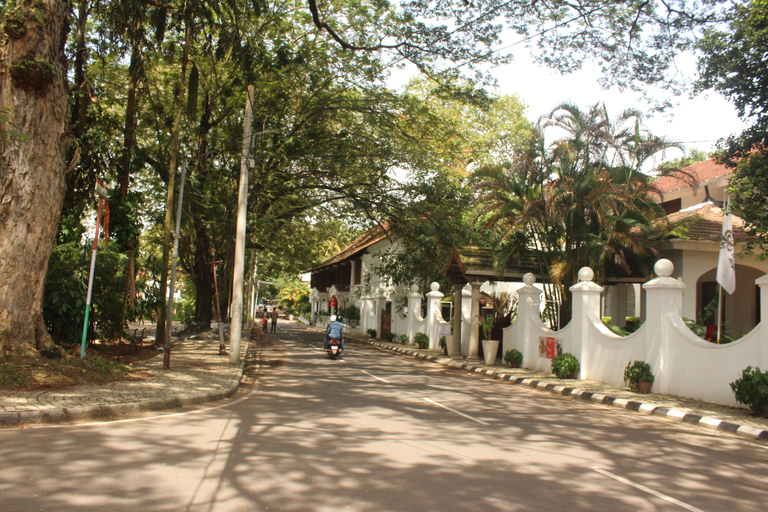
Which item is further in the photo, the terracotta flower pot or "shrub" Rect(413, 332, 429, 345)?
"shrub" Rect(413, 332, 429, 345)

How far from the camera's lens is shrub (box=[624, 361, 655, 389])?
11.8m

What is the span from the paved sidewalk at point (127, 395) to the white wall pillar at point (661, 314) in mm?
8373

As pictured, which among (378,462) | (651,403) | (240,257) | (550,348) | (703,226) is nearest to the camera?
(378,462)

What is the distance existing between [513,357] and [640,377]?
6069 millimetres

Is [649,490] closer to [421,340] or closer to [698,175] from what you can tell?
[421,340]

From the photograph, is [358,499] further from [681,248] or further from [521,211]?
[681,248]

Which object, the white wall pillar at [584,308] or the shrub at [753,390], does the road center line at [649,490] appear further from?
the white wall pillar at [584,308]

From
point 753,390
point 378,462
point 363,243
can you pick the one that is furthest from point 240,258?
point 363,243

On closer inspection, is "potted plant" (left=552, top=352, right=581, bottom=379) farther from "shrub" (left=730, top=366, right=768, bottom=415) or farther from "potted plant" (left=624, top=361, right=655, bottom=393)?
"shrub" (left=730, top=366, right=768, bottom=415)

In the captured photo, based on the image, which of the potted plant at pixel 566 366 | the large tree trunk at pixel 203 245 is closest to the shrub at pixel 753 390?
the potted plant at pixel 566 366

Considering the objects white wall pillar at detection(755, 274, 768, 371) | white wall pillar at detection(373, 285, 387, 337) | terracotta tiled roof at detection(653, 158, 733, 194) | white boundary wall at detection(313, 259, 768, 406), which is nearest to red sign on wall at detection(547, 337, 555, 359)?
white boundary wall at detection(313, 259, 768, 406)

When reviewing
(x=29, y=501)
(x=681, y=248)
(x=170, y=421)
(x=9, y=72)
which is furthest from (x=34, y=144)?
(x=681, y=248)

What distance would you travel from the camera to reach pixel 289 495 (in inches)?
185

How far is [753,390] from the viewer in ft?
30.3
